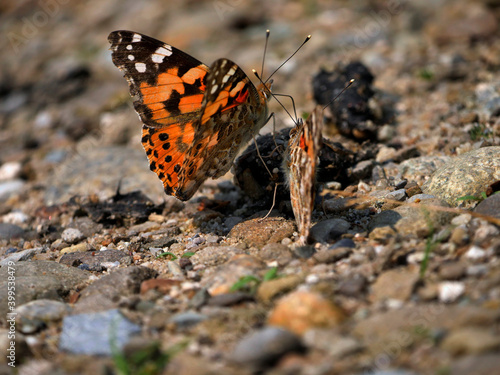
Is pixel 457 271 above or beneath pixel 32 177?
beneath

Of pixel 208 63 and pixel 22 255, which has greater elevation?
pixel 208 63

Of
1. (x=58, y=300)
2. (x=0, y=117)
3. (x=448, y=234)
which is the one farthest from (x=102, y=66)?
(x=448, y=234)

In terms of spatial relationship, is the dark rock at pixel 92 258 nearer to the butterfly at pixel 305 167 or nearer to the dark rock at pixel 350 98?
the butterfly at pixel 305 167

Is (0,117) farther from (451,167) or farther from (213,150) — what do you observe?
(451,167)

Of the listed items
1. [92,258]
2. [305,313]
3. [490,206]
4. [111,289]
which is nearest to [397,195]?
[490,206]

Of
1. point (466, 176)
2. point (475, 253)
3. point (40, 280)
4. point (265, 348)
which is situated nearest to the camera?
point (265, 348)

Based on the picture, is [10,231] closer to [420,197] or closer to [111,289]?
[111,289]
